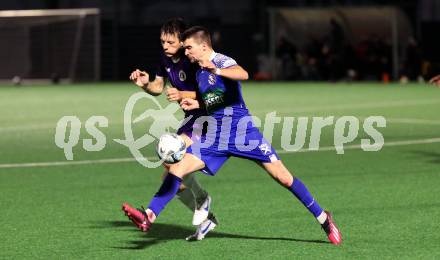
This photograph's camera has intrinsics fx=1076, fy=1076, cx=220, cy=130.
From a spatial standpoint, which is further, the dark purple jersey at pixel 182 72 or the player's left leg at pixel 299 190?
the dark purple jersey at pixel 182 72

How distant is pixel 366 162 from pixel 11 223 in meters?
5.59

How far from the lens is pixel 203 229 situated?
8.31 meters

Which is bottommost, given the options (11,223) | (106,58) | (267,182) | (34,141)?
(106,58)

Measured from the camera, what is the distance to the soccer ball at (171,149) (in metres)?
7.89

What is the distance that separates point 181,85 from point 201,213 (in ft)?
3.33

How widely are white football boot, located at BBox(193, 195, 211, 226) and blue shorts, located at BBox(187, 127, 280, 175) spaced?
51 centimetres

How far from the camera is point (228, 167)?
13.1 metres

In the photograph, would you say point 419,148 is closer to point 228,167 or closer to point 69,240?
point 228,167

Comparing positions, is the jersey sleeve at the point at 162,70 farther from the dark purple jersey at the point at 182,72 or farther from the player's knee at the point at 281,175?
the player's knee at the point at 281,175

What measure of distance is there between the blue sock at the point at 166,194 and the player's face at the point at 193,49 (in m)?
0.88

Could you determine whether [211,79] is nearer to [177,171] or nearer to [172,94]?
[172,94]

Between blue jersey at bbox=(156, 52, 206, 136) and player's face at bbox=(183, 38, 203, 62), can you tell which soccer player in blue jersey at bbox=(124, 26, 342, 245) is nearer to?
player's face at bbox=(183, 38, 203, 62)

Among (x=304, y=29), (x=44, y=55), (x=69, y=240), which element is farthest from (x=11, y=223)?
(x=304, y=29)

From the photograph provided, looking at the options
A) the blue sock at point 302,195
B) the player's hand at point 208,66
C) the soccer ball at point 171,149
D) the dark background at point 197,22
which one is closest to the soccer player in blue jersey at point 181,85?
the soccer ball at point 171,149
